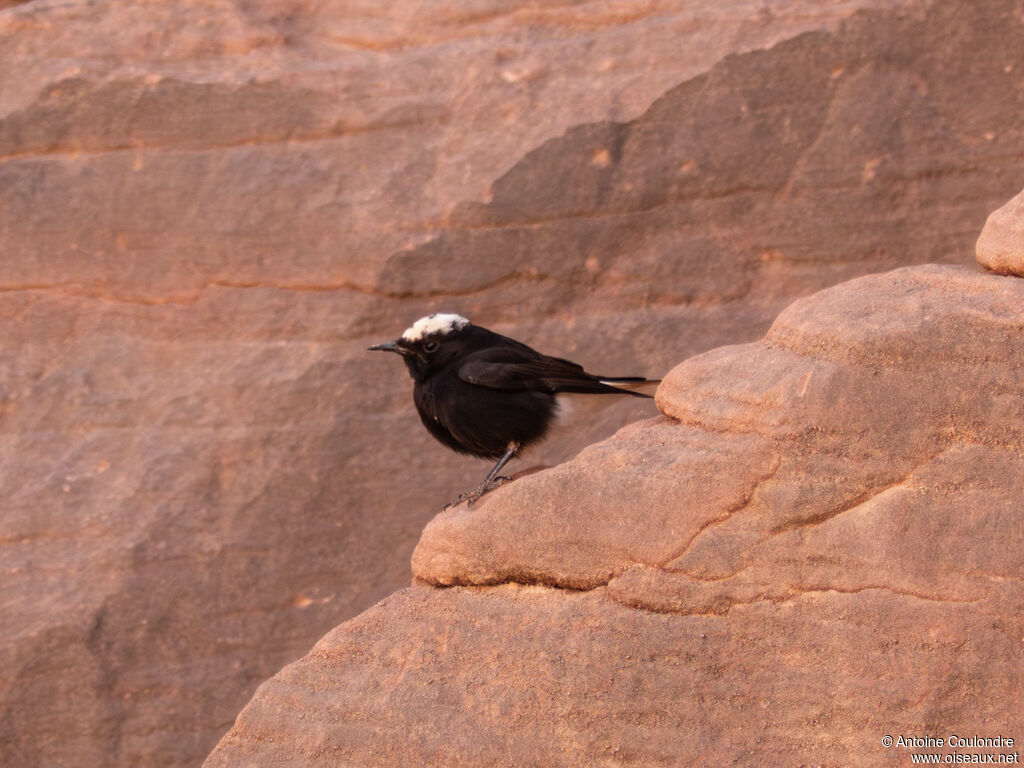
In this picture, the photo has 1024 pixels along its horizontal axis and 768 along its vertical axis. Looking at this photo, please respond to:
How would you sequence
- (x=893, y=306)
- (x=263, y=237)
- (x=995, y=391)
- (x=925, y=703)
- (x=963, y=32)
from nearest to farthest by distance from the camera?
(x=925, y=703) < (x=995, y=391) < (x=893, y=306) < (x=963, y=32) < (x=263, y=237)

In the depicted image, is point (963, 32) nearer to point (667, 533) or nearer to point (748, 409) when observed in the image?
point (748, 409)

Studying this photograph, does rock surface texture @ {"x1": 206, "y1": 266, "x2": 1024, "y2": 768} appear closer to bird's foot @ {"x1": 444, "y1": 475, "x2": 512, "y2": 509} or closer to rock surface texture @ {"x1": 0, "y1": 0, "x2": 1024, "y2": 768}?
bird's foot @ {"x1": 444, "y1": 475, "x2": 512, "y2": 509}

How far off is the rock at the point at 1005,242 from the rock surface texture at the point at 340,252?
72.4 inches

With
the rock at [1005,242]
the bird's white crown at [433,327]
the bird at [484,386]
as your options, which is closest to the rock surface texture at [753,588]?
the rock at [1005,242]

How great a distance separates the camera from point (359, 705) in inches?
124

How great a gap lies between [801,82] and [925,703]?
133 inches

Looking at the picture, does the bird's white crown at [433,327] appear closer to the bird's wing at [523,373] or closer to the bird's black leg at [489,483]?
the bird's wing at [523,373]

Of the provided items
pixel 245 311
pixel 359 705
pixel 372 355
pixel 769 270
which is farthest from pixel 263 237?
pixel 359 705

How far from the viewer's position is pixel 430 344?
14.6 feet

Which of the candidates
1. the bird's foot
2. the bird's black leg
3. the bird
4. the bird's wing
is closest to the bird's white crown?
the bird

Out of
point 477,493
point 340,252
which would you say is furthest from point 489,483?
point 340,252

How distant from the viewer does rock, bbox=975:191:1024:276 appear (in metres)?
3.34

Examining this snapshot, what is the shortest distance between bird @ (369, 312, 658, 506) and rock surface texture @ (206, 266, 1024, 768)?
3.07ft

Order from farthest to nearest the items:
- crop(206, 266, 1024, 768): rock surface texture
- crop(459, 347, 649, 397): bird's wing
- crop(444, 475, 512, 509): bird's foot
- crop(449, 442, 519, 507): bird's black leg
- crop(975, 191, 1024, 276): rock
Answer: crop(459, 347, 649, 397): bird's wing
crop(449, 442, 519, 507): bird's black leg
crop(444, 475, 512, 509): bird's foot
crop(975, 191, 1024, 276): rock
crop(206, 266, 1024, 768): rock surface texture
